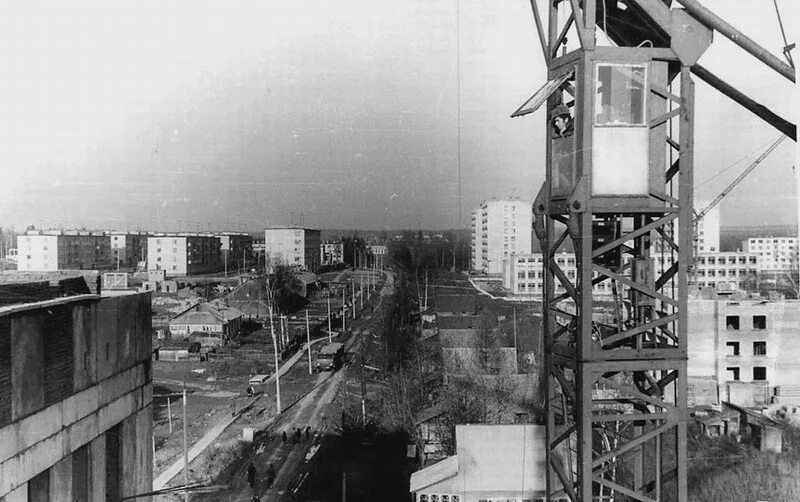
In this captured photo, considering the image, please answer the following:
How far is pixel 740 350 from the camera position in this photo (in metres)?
31.8

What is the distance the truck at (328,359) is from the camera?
36281 mm

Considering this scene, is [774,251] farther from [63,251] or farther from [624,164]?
[624,164]

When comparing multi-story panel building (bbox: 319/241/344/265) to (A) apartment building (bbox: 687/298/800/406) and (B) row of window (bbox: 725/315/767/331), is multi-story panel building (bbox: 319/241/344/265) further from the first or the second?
(B) row of window (bbox: 725/315/767/331)

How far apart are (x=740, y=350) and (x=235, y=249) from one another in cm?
8887

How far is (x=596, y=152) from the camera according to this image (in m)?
4.95

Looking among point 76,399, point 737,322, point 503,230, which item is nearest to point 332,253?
point 503,230

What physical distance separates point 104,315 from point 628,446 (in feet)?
16.8

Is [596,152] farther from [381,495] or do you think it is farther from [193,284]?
[193,284]

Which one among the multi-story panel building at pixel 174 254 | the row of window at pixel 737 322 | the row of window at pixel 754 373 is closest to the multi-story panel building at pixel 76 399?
the row of window at pixel 737 322

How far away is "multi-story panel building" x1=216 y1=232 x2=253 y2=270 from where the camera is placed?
331ft

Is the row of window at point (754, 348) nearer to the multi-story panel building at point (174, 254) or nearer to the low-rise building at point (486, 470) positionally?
the low-rise building at point (486, 470)

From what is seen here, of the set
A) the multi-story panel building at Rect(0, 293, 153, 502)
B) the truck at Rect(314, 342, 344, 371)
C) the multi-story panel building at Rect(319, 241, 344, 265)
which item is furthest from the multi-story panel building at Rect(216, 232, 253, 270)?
the multi-story panel building at Rect(0, 293, 153, 502)

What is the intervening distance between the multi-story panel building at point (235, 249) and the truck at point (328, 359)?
61.9 m

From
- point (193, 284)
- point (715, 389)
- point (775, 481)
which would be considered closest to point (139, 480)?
point (775, 481)
